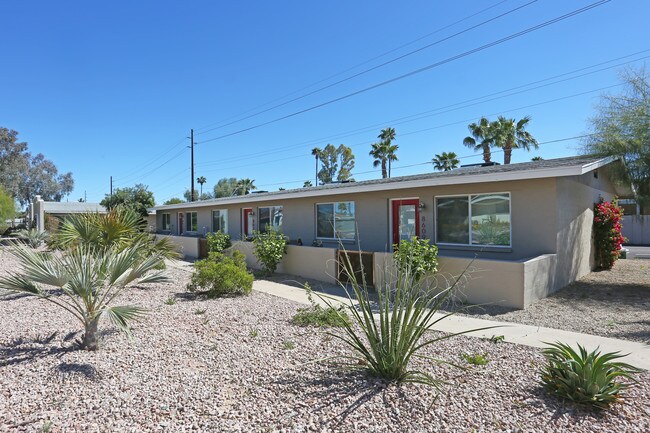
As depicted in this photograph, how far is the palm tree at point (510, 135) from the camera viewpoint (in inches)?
1087

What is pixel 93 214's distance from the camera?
930 cm

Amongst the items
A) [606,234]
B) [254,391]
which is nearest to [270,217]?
[606,234]

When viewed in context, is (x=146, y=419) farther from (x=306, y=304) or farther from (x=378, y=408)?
(x=306, y=304)

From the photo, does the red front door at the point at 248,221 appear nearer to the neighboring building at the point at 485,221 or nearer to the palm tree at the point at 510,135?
the neighboring building at the point at 485,221

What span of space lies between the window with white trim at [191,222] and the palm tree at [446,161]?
73.3ft

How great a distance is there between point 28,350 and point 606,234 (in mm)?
13604

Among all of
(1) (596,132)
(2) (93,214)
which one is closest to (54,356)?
(2) (93,214)

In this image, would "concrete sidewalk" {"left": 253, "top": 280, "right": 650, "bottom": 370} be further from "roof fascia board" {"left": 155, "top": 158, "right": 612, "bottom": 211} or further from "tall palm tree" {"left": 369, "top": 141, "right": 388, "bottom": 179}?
"tall palm tree" {"left": 369, "top": 141, "right": 388, "bottom": 179}

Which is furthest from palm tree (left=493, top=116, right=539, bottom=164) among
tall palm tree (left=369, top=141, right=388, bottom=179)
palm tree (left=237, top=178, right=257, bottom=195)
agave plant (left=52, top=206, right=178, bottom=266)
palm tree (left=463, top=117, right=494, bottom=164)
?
palm tree (left=237, top=178, right=257, bottom=195)

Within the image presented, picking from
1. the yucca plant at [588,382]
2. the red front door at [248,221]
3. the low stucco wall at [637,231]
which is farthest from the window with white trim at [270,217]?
the low stucco wall at [637,231]

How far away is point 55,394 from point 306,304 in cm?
461

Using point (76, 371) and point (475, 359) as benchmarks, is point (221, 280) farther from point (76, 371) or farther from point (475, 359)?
point (475, 359)

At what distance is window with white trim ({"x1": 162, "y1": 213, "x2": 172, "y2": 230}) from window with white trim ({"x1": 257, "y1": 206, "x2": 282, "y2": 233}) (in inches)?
A: 501

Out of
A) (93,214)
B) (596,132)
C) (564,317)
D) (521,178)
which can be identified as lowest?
→ (564,317)
